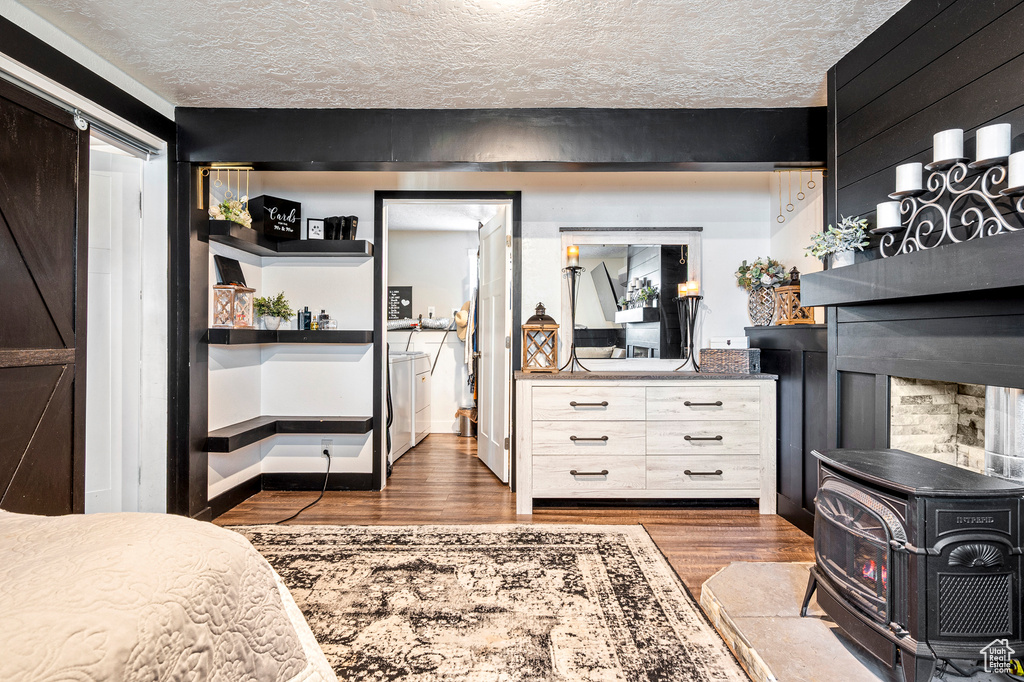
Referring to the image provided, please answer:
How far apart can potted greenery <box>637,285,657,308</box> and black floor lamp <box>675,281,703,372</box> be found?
0.17 m

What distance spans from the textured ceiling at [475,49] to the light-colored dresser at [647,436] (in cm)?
160

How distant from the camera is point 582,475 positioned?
3146 millimetres

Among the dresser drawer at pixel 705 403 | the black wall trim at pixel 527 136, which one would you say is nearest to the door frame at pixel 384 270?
the black wall trim at pixel 527 136

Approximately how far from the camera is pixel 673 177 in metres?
3.66

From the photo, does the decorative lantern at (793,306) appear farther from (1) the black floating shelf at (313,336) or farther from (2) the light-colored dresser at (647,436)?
(1) the black floating shelf at (313,336)

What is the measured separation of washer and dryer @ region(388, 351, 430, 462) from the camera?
171 inches

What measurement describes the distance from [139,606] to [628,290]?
3.38 m

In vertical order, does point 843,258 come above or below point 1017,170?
below

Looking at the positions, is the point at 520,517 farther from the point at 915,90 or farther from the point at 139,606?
the point at 915,90

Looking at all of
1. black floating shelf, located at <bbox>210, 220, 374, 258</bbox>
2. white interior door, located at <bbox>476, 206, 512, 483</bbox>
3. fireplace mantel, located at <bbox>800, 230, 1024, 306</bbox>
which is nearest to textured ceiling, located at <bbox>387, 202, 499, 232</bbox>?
white interior door, located at <bbox>476, 206, 512, 483</bbox>

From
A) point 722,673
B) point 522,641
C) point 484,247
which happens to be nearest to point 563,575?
point 522,641

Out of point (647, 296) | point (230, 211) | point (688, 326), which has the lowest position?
point (688, 326)

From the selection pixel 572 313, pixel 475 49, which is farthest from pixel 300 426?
pixel 475 49

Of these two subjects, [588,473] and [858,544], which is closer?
[858,544]
